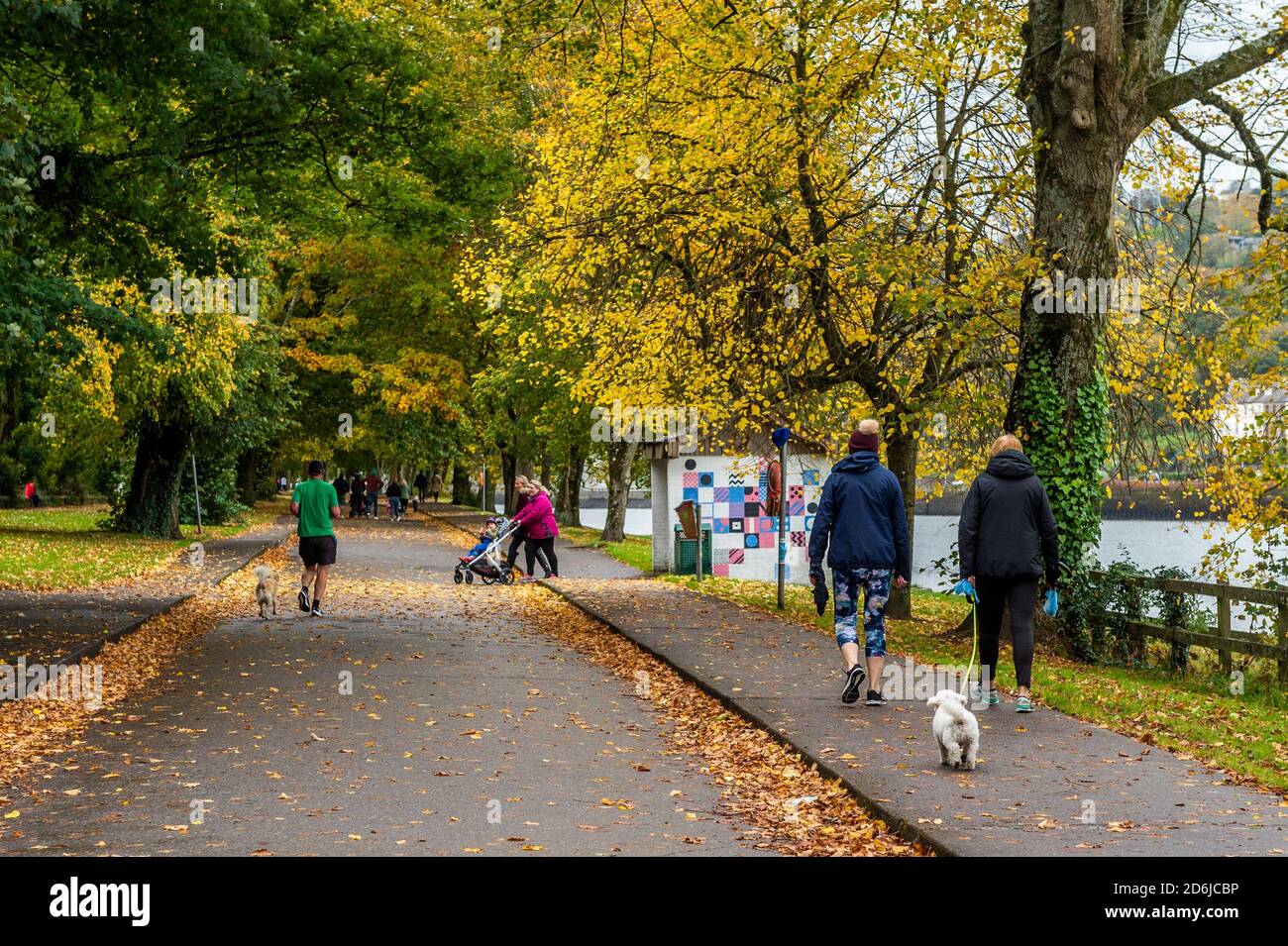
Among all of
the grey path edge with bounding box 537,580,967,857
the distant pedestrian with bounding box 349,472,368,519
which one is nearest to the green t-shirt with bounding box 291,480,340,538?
the grey path edge with bounding box 537,580,967,857

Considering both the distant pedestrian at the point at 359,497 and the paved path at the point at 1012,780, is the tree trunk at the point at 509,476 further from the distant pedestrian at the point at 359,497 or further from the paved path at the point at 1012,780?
the paved path at the point at 1012,780

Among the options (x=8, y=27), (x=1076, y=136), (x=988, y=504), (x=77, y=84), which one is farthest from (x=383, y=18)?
(x=988, y=504)

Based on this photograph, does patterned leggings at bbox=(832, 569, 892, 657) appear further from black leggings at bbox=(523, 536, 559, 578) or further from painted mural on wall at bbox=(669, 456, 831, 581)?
painted mural on wall at bbox=(669, 456, 831, 581)

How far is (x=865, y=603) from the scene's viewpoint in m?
10.5

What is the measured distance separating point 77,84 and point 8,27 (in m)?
2.20

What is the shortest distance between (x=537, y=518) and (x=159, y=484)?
15.3 meters

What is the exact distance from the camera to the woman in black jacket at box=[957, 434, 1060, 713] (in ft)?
34.2

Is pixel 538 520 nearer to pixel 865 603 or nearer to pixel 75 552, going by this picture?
pixel 75 552

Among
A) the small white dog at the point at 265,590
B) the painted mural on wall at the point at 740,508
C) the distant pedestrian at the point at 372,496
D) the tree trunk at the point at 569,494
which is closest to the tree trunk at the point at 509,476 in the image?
the tree trunk at the point at 569,494

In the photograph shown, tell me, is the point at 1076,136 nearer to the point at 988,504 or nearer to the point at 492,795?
the point at 988,504

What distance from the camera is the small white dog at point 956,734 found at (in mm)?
8039

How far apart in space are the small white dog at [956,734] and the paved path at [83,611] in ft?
27.5

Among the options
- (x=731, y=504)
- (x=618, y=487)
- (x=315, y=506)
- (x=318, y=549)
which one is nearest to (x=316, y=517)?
(x=315, y=506)

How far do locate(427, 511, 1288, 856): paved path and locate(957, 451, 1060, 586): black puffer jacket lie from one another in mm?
1112
